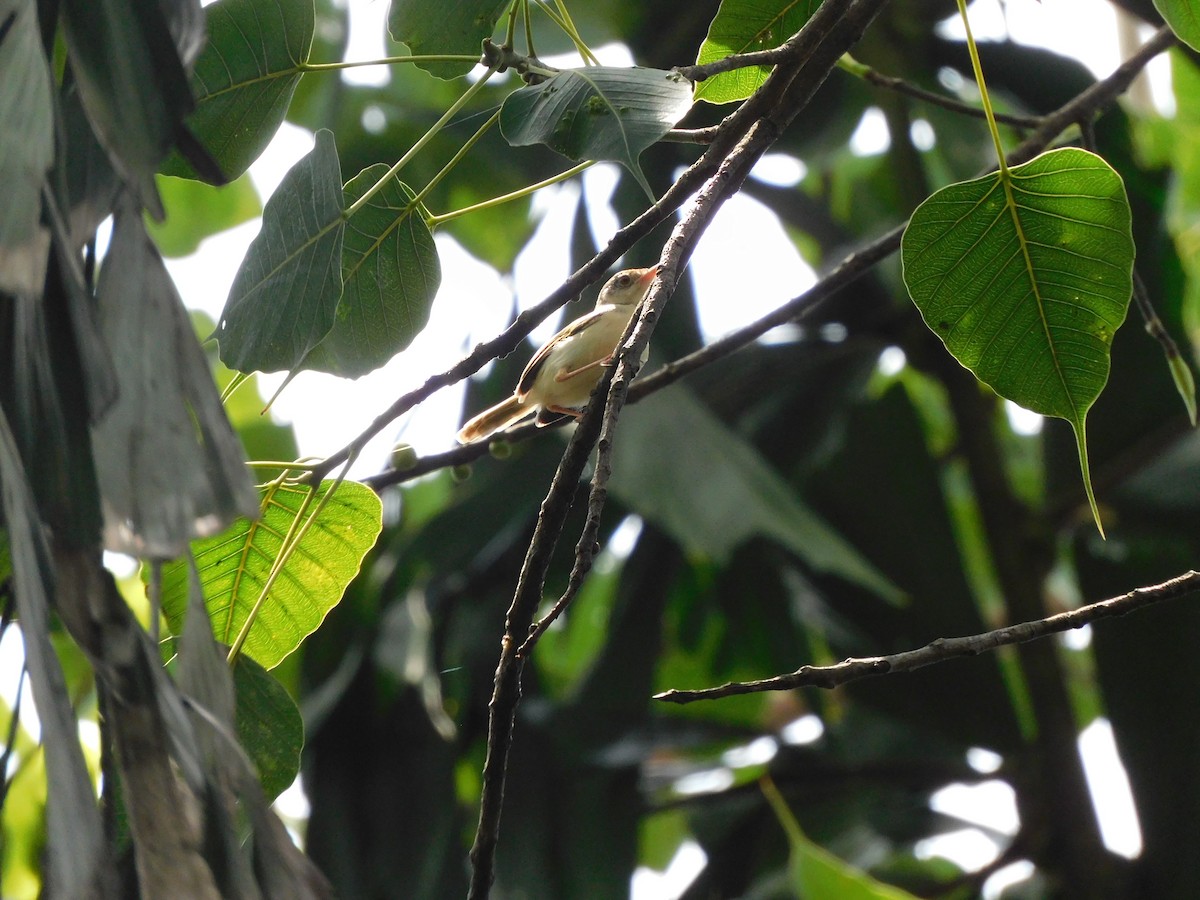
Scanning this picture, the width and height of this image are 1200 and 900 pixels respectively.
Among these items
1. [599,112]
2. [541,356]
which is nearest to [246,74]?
[599,112]

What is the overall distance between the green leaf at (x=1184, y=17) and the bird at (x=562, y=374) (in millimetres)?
1533

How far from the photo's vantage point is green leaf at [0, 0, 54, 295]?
0.73 m

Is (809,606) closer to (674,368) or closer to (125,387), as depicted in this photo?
(674,368)

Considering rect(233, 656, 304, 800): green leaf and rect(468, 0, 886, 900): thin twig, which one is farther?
rect(233, 656, 304, 800): green leaf

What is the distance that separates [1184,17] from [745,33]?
60 cm

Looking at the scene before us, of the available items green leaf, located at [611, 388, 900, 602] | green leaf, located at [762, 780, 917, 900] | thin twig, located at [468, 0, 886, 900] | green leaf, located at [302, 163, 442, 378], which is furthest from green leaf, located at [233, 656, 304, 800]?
green leaf, located at [611, 388, 900, 602]

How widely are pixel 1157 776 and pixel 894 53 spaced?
11.1 feet

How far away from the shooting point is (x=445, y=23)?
157 cm

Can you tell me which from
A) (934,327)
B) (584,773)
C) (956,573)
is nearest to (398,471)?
(934,327)

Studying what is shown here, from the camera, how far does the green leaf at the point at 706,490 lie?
3.94m

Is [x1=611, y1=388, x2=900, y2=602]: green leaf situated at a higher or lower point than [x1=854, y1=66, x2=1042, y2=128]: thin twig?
higher

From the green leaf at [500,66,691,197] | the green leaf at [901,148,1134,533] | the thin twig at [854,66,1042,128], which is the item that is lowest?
the green leaf at [901,148,1134,533]

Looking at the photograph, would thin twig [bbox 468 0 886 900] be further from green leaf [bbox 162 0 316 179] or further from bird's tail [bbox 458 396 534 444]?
bird's tail [bbox 458 396 534 444]

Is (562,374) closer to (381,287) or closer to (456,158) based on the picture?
(381,287)
